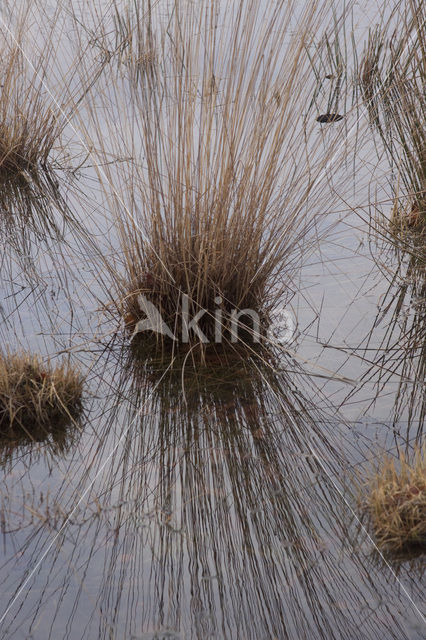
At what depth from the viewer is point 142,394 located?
1.91 m

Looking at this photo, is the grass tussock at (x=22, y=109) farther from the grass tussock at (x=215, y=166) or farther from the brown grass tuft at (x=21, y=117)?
the grass tussock at (x=215, y=166)

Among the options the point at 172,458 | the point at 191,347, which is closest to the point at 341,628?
the point at 172,458

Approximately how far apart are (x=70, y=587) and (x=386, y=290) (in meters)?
1.70

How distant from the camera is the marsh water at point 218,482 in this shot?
1133 mm

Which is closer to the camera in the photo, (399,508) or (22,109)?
(399,508)

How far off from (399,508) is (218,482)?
1.21 feet

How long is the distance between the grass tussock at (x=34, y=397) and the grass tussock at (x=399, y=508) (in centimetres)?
77

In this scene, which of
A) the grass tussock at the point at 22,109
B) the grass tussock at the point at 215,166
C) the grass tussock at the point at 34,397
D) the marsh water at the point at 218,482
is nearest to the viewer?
the marsh water at the point at 218,482

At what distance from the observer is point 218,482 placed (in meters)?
1.48

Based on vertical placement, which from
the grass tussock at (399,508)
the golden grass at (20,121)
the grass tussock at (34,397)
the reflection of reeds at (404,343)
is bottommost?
the grass tussock at (399,508)

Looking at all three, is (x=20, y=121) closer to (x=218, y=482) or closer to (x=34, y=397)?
(x=34, y=397)

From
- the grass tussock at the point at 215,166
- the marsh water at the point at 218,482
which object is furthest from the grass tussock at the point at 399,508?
the grass tussock at the point at 215,166

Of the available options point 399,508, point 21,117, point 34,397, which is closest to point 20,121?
point 21,117

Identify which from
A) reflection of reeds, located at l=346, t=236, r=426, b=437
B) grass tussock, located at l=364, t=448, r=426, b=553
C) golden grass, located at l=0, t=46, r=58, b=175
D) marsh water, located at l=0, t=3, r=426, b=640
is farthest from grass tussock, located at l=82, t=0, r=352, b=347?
golden grass, located at l=0, t=46, r=58, b=175
